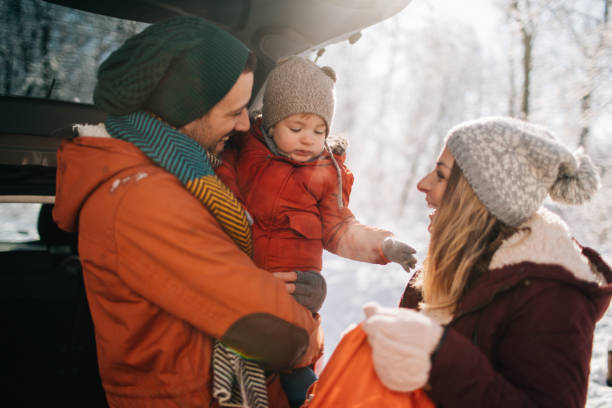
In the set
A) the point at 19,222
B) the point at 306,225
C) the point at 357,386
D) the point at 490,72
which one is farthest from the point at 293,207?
the point at 490,72

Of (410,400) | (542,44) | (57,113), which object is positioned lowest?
(410,400)

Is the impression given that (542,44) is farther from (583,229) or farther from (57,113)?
(57,113)

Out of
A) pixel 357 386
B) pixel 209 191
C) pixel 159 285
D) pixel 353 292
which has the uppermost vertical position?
pixel 209 191

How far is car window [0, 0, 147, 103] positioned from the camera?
1688 mm

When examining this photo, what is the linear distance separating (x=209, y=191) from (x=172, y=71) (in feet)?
1.40

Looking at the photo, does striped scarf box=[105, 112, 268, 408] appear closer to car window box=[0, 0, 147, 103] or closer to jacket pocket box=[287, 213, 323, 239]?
jacket pocket box=[287, 213, 323, 239]

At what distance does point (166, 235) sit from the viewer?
0.97 metres

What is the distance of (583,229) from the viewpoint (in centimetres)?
408

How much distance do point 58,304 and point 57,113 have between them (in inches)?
42.1

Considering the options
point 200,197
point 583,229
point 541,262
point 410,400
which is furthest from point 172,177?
point 583,229

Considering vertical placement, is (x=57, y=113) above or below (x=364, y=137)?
above

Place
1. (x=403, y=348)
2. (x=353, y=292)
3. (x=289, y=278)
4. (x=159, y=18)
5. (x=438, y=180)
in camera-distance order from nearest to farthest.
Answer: (x=403, y=348)
(x=438, y=180)
(x=289, y=278)
(x=159, y=18)
(x=353, y=292)

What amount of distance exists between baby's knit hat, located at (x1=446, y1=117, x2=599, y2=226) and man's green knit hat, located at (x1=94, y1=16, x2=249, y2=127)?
34.8 inches

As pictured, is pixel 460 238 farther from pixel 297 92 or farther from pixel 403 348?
pixel 297 92
